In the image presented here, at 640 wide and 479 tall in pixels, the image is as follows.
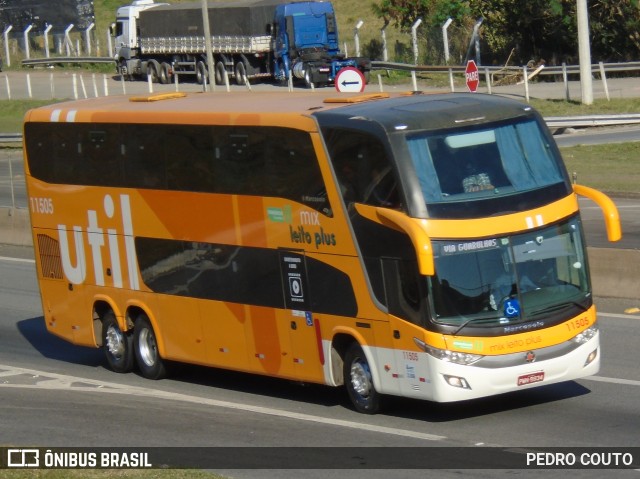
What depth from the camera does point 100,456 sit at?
11.2m

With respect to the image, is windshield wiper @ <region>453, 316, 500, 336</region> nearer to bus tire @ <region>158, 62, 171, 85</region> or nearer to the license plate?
the license plate

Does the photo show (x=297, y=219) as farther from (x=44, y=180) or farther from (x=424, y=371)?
(x=44, y=180)

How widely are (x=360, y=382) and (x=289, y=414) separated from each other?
3.02 ft

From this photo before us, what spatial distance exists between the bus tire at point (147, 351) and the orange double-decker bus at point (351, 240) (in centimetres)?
3

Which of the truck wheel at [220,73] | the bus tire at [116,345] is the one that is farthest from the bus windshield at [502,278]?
the truck wheel at [220,73]

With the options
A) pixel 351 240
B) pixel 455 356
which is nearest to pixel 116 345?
pixel 351 240

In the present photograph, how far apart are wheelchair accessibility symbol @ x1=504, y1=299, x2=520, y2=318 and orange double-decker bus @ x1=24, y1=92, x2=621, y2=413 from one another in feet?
0.07

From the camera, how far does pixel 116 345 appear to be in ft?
55.0

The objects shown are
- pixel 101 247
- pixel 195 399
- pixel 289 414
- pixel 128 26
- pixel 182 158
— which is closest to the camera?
pixel 289 414

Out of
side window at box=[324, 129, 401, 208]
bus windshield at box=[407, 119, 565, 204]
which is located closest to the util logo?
side window at box=[324, 129, 401, 208]

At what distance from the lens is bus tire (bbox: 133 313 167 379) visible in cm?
1609

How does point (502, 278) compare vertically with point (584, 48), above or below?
below

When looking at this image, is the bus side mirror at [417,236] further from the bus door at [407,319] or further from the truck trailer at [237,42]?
the truck trailer at [237,42]

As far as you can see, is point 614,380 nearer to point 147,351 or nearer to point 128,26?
point 147,351
